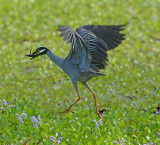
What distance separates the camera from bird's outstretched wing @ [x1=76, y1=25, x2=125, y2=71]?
558 centimetres

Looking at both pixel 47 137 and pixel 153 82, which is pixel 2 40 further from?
pixel 47 137

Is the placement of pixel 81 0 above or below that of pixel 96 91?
above

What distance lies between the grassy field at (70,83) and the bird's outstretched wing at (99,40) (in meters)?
0.30

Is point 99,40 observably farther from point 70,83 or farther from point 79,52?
point 70,83

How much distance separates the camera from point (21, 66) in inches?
318

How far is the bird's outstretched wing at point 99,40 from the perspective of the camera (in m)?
5.58

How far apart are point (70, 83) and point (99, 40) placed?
1.99 meters

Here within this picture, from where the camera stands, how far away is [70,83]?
744 cm

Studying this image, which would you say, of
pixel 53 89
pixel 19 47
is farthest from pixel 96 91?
pixel 19 47

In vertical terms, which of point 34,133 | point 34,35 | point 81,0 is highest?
point 81,0

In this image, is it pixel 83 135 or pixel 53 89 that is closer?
pixel 83 135

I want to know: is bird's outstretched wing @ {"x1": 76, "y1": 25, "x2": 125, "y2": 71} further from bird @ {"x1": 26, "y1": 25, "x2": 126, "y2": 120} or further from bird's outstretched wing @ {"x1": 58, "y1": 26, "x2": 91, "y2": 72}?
bird's outstretched wing @ {"x1": 58, "y1": 26, "x2": 91, "y2": 72}

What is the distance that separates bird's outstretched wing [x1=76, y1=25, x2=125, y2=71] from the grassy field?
30 centimetres

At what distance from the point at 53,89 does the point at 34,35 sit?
9.10 feet
